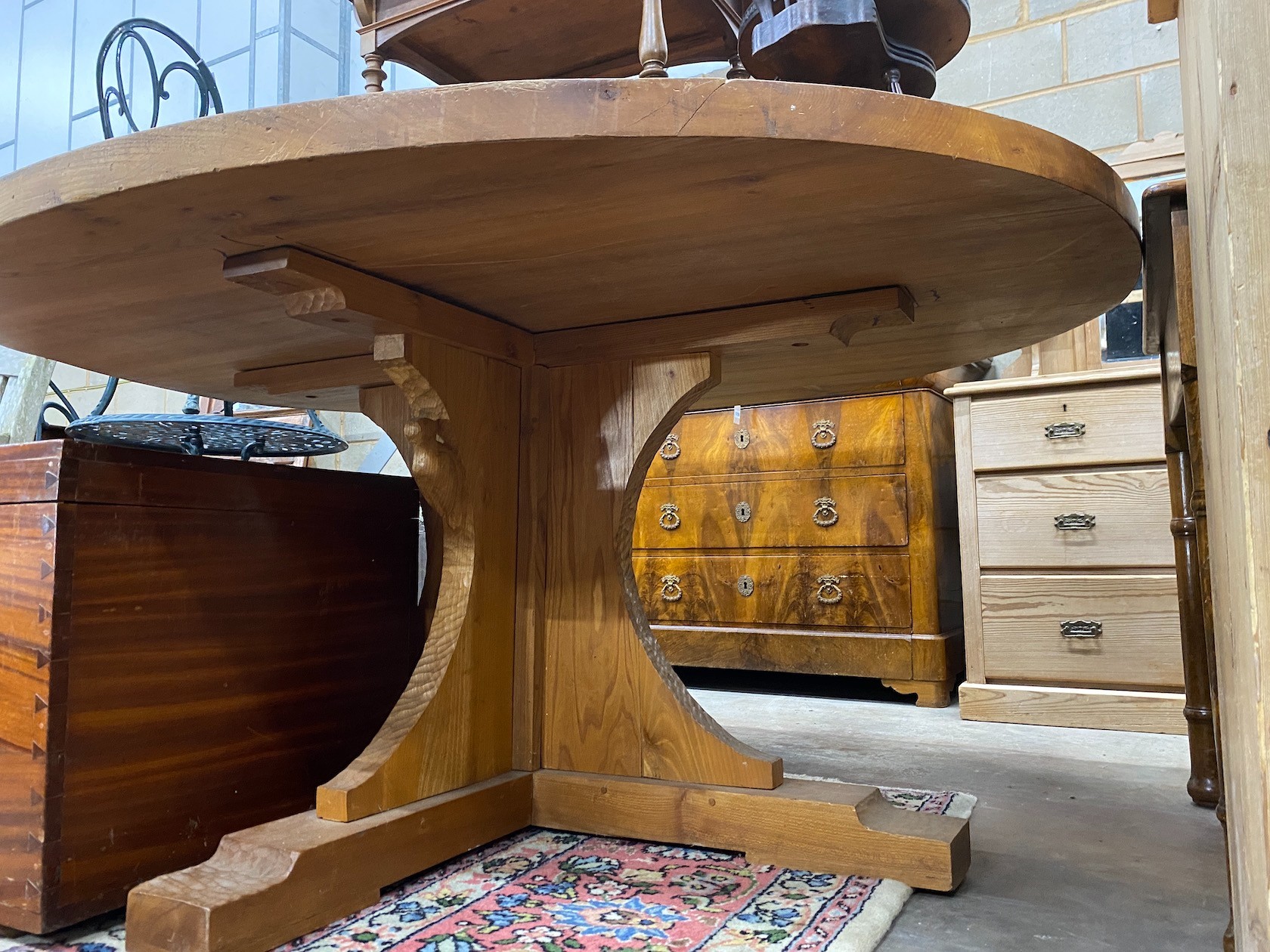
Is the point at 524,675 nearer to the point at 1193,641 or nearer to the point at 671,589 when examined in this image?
the point at 1193,641

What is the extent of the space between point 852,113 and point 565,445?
666 mm

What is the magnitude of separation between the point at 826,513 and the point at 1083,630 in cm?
63

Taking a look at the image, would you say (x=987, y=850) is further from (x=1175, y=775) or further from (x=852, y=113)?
(x=852, y=113)

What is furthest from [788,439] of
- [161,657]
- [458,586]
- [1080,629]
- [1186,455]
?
[161,657]

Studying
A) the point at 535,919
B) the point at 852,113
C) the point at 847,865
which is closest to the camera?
the point at 852,113

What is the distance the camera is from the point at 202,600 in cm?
96

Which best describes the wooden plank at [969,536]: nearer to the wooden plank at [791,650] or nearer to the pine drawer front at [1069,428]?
the pine drawer front at [1069,428]

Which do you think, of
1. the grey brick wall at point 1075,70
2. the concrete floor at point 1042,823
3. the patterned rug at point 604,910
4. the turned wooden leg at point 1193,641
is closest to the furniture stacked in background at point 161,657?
the patterned rug at point 604,910

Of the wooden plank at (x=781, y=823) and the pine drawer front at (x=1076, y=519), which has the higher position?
the pine drawer front at (x=1076, y=519)

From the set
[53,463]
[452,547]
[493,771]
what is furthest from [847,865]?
[53,463]

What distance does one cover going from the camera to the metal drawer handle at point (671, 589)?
249cm

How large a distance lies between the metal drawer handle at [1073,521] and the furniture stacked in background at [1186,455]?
49cm

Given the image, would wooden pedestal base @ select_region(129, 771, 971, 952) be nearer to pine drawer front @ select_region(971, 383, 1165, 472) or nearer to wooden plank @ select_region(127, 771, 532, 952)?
wooden plank @ select_region(127, 771, 532, 952)

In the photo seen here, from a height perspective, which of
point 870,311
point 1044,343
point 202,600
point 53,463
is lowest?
point 202,600
